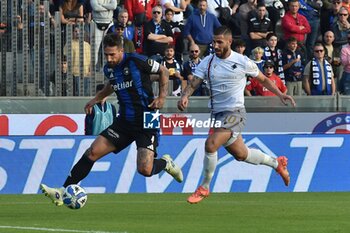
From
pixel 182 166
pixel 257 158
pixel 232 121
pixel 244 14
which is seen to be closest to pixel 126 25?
pixel 244 14

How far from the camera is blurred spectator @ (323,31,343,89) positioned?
80.5 feet

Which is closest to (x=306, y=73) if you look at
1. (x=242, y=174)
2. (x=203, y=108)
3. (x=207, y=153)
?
(x=203, y=108)

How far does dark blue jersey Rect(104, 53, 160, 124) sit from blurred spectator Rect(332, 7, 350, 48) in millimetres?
11750

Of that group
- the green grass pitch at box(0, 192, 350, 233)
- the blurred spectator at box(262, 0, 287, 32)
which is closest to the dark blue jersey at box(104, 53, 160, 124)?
the green grass pitch at box(0, 192, 350, 233)

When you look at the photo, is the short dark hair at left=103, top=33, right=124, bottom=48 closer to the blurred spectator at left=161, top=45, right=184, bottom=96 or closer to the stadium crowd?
the stadium crowd

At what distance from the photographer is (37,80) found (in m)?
22.8

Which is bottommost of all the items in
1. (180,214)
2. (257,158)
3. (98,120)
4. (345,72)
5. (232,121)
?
(98,120)

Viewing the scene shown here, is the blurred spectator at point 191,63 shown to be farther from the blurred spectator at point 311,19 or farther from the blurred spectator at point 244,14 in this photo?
the blurred spectator at point 311,19

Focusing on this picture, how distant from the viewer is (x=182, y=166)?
19688 mm

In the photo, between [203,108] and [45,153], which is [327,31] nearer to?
[203,108]

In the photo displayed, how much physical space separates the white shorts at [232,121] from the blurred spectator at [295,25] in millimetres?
9937

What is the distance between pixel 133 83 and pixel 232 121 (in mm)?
1590

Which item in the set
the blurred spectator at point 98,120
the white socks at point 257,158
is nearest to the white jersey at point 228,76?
the white socks at point 257,158

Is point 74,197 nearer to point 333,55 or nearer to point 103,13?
point 103,13
